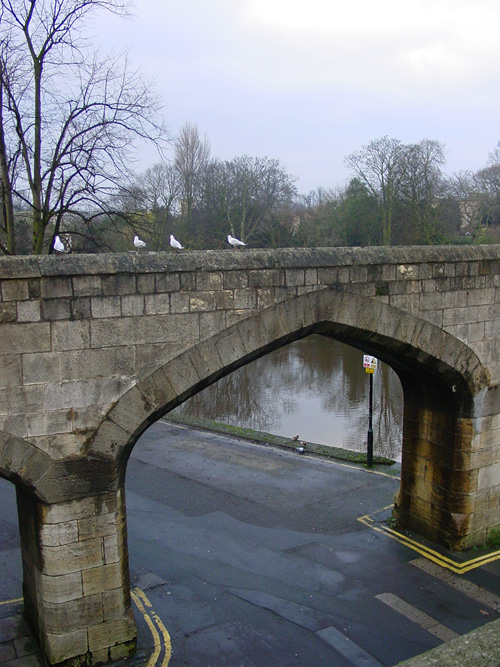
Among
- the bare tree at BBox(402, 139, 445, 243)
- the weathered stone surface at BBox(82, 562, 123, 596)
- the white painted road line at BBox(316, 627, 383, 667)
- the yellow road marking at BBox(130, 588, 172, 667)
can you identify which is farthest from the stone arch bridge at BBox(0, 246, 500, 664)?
the bare tree at BBox(402, 139, 445, 243)

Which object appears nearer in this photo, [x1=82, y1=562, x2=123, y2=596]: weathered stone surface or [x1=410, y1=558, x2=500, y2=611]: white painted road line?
[x1=82, y1=562, x2=123, y2=596]: weathered stone surface

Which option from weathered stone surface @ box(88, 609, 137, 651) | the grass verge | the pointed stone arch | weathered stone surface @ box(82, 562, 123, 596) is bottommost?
the grass verge

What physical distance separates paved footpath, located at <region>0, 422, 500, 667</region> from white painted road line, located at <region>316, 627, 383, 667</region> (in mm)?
18

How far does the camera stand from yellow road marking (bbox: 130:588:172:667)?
269 inches

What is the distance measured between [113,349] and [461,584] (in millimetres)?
5962

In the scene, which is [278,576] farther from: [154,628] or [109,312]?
[109,312]

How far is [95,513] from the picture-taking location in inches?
260

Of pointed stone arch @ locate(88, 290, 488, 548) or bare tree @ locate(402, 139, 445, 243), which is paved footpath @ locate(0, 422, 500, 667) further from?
bare tree @ locate(402, 139, 445, 243)

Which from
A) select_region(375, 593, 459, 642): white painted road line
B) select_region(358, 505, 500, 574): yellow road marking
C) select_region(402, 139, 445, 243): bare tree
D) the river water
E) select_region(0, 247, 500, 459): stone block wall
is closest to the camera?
select_region(0, 247, 500, 459): stone block wall

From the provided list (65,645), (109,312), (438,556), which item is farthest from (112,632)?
(438,556)

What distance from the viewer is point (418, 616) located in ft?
25.4

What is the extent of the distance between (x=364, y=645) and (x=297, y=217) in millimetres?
40114

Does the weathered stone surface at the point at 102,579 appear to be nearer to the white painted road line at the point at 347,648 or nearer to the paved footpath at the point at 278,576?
the paved footpath at the point at 278,576

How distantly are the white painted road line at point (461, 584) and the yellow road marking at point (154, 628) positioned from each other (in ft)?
13.0
